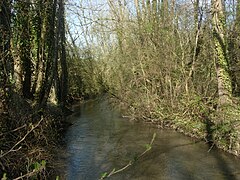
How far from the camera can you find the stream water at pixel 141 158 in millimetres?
8672

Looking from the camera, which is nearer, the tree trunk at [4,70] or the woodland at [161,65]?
the tree trunk at [4,70]

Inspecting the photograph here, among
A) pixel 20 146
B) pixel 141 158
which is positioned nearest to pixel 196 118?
pixel 141 158

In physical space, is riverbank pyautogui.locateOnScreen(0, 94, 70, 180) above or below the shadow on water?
above

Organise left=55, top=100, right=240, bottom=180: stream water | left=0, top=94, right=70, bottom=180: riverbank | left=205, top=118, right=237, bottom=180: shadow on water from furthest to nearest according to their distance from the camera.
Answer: left=55, top=100, right=240, bottom=180: stream water < left=205, top=118, right=237, bottom=180: shadow on water < left=0, top=94, right=70, bottom=180: riverbank

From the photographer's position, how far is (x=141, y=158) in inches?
398

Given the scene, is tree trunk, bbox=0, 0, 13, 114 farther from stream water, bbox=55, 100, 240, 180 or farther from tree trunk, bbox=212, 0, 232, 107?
tree trunk, bbox=212, 0, 232, 107

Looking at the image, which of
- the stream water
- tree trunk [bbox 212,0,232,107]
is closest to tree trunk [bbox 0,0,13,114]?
the stream water

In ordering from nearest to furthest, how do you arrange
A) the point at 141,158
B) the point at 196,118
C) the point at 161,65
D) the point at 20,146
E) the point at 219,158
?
1. the point at 20,146
2. the point at 219,158
3. the point at 141,158
4. the point at 196,118
5. the point at 161,65

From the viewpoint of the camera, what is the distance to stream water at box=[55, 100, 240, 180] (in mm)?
Answer: 8672

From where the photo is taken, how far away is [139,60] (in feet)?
54.1

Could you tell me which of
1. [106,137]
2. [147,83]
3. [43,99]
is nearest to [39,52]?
[43,99]

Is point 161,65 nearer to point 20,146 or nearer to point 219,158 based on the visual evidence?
point 219,158

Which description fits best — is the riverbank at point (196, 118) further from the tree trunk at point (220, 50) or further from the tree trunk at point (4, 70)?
the tree trunk at point (4, 70)

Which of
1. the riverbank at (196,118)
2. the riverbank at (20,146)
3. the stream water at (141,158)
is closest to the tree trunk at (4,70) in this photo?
the riverbank at (20,146)
